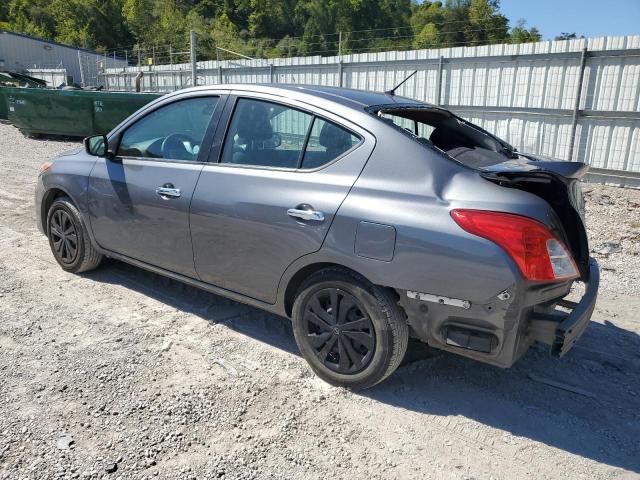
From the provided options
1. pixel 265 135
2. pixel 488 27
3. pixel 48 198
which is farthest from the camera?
pixel 488 27

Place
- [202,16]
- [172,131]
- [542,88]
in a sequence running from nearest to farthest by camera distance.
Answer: [172,131], [542,88], [202,16]

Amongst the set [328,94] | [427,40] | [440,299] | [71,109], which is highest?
[427,40]

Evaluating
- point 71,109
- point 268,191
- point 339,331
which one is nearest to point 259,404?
point 339,331

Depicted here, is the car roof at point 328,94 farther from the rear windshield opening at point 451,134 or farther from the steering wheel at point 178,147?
the steering wheel at point 178,147

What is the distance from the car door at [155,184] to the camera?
3764mm

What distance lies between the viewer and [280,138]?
11.1ft

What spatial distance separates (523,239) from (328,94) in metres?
1.54

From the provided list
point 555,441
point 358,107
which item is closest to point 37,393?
point 358,107

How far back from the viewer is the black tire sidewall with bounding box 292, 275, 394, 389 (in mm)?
2928

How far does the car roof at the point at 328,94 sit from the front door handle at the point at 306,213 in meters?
0.68

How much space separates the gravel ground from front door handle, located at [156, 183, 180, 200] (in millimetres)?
966

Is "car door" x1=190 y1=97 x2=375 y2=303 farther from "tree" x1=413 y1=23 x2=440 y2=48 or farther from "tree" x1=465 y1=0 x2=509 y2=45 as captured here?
"tree" x1=465 y1=0 x2=509 y2=45

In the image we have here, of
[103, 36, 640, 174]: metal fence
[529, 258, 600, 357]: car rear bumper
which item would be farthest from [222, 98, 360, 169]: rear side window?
[103, 36, 640, 174]: metal fence

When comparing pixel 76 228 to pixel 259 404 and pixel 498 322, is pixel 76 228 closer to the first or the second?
pixel 259 404
